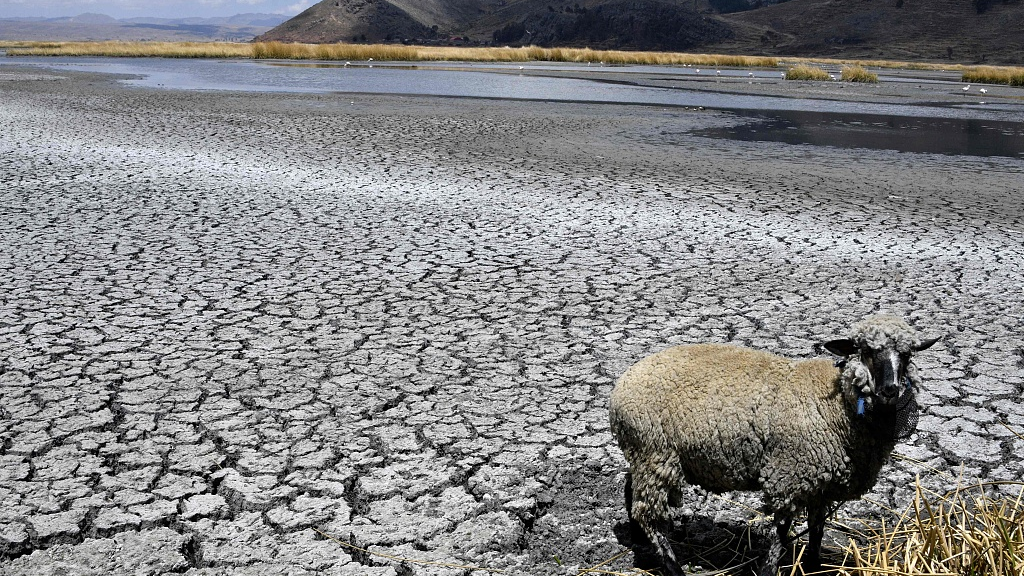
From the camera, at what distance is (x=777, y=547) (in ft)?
→ 9.02

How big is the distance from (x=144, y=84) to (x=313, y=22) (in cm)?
13771

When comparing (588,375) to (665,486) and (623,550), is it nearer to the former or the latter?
(623,550)

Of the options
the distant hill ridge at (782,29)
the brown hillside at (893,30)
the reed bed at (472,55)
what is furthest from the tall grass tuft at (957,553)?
the brown hillside at (893,30)

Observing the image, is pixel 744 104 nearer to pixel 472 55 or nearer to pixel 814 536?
pixel 814 536

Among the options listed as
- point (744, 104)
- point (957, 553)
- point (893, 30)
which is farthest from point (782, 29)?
point (957, 553)

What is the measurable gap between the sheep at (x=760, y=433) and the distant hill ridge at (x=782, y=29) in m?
85.8

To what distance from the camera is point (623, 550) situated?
10.4 ft

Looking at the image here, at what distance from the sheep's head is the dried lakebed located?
1.08 metres

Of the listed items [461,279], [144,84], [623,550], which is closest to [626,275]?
[461,279]

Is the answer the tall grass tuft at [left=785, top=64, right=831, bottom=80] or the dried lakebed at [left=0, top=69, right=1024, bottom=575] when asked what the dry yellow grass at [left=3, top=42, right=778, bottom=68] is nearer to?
the tall grass tuft at [left=785, top=64, right=831, bottom=80]

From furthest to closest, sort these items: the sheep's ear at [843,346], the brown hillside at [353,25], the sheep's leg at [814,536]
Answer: the brown hillside at [353,25], the sheep's leg at [814,536], the sheep's ear at [843,346]

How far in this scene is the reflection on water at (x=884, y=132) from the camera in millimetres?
15359

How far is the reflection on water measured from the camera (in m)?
15.4

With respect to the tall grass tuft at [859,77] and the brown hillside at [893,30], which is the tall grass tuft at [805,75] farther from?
the brown hillside at [893,30]
